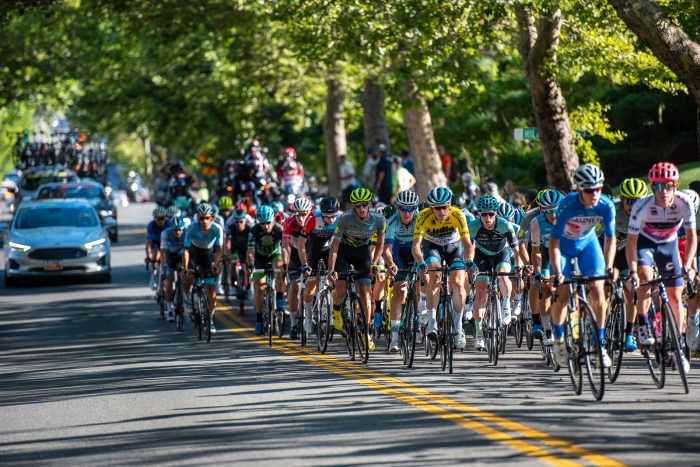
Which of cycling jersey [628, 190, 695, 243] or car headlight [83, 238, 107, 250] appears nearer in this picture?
cycling jersey [628, 190, 695, 243]

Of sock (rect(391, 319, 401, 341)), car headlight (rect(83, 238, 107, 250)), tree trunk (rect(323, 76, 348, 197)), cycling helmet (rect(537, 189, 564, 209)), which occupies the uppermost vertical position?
tree trunk (rect(323, 76, 348, 197))

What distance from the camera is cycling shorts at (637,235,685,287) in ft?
37.6

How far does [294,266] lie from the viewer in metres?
15.8

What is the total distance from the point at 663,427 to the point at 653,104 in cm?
2073

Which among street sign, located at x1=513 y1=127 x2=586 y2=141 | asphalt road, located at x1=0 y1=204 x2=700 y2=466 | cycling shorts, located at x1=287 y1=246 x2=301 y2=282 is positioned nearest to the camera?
asphalt road, located at x1=0 y1=204 x2=700 y2=466

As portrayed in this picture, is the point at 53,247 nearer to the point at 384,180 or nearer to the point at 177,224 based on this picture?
the point at 177,224

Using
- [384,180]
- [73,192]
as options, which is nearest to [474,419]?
[384,180]

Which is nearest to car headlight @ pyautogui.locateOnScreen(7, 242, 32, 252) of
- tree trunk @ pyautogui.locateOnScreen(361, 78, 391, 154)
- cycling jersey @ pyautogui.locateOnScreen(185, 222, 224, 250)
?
cycling jersey @ pyautogui.locateOnScreen(185, 222, 224, 250)

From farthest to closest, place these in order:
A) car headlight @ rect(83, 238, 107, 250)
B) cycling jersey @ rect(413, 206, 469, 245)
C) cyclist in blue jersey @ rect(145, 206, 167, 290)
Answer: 1. car headlight @ rect(83, 238, 107, 250)
2. cyclist in blue jersey @ rect(145, 206, 167, 290)
3. cycling jersey @ rect(413, 206, 469, 245)

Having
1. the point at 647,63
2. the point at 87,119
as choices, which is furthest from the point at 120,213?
the point at 647,63

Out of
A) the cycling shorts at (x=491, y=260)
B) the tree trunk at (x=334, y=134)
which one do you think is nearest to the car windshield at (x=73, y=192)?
the tree trunk at (x=334, y=134)

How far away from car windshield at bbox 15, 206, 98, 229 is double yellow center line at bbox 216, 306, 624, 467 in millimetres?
12508

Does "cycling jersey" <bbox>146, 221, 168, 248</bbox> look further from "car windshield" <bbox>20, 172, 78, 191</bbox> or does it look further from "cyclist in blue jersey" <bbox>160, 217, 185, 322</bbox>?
"car windshield" <bbox>20, 172, 78, 191</bbox>

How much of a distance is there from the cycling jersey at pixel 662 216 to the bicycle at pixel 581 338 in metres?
0.93
